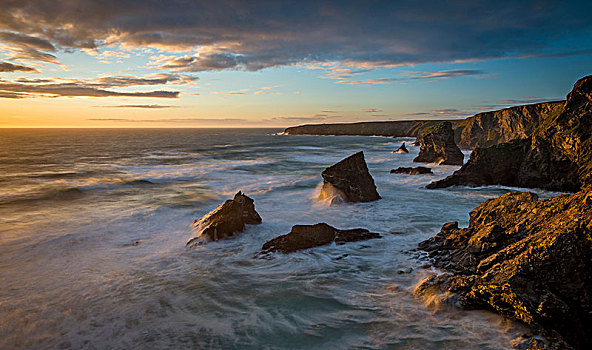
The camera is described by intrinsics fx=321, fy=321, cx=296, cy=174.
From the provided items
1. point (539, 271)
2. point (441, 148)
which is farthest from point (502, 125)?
point (539, 271)

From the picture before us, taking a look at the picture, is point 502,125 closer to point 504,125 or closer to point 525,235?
point 504,125

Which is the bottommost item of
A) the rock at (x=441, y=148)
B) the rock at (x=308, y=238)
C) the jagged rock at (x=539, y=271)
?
the rock at (x=308, y=238)

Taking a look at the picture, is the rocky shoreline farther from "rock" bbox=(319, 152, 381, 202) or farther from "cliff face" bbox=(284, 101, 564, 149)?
"cliff face" bbox=(284, 101, 564, 149)

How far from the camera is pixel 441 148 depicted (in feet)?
117

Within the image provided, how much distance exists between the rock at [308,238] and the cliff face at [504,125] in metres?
40.2

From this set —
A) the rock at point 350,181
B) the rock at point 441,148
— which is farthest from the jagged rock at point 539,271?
the rock at point 441,148

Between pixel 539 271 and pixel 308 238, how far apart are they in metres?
6.06

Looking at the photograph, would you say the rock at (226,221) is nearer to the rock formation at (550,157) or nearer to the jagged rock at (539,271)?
the jagged rock at (539,271)

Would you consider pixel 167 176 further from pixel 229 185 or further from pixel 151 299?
Answer: pixel 151 299

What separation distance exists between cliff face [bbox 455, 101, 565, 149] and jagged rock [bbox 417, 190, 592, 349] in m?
40.7

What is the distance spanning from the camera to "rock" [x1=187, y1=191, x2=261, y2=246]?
11.2 metres

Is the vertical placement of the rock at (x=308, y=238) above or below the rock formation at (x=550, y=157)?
below

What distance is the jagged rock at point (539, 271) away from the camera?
517 cm

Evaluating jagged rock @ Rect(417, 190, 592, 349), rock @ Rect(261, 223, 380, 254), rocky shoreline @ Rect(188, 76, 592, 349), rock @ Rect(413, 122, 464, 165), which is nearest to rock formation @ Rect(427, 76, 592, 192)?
rocky shoreline @ Rect(188, 76, 592, 349)
